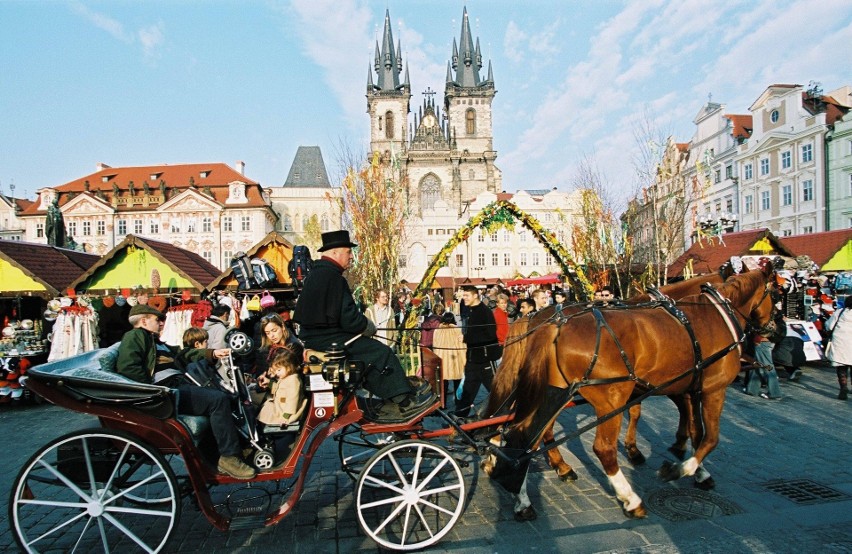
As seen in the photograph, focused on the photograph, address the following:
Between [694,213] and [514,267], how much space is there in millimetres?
37879

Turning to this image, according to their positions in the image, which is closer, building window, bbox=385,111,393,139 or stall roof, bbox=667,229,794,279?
stall roof, bbox=667,229,794,279

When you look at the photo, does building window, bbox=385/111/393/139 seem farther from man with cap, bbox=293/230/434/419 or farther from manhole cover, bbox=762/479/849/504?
manhole cover, bbox=762/479/849/504

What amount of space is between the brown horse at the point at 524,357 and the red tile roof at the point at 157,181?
48.5 m

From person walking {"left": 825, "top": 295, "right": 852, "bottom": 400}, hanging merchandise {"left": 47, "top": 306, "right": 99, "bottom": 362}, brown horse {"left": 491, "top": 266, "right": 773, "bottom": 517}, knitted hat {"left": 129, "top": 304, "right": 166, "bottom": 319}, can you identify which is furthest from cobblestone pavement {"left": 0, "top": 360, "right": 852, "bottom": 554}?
hanging merchandise {"left": 47, "top": 306, "right": 99, "bottom": 362}

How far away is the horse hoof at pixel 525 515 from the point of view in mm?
4387

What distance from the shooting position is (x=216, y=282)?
1452 cm

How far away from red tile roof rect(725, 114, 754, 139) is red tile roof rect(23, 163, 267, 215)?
41.3m

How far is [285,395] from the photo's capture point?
4.29 meters

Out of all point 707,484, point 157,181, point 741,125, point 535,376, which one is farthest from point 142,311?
point 157,181

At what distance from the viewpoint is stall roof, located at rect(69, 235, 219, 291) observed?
13.4 m

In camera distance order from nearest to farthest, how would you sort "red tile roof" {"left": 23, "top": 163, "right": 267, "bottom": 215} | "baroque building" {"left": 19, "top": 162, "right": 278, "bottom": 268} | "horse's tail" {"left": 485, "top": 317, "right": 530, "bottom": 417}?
"horse's tail" {"left": 485, "top": 317, "right": 530, "bottom": 417}, "baroque building" {"left": 19, "top": 162, "right": 278, "bottom": 268}, "red tile roof" {"left": 23, "top": 163, "right": 267, "bottom": 215}

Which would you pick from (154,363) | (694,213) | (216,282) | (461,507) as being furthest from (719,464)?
(694,213)

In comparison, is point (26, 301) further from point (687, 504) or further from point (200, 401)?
point (687, 504)

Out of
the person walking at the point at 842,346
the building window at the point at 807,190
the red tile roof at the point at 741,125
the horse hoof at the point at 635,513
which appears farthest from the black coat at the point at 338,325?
the red tile roof at the point at 741,125
